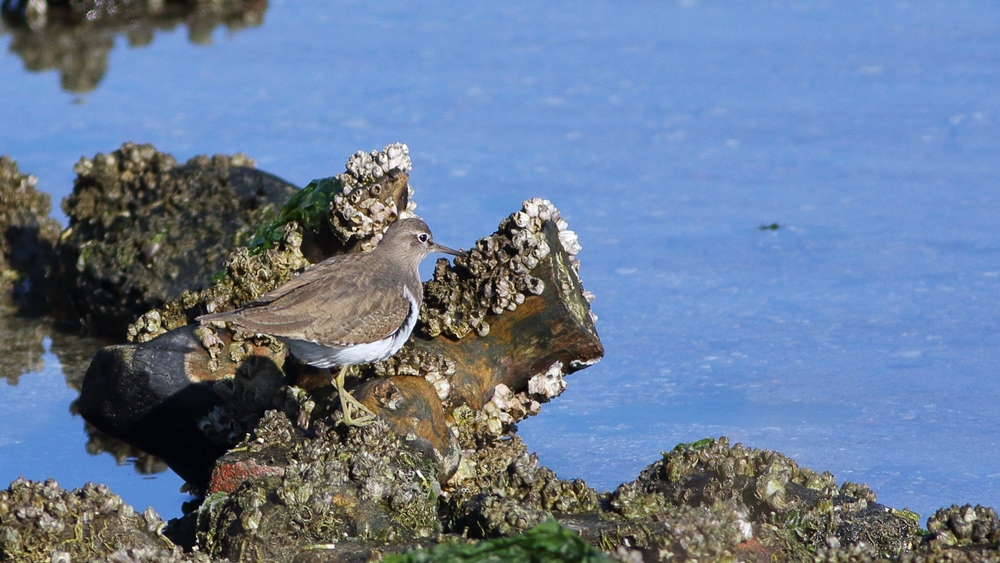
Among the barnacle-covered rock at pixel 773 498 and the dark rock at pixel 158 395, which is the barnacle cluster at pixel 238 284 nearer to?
the dark rock at pixel 158 395

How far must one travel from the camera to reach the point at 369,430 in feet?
17.0

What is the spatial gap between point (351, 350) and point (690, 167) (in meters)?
5.10

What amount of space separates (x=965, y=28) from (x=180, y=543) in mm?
10020

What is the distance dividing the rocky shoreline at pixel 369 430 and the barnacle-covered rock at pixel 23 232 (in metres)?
0.76

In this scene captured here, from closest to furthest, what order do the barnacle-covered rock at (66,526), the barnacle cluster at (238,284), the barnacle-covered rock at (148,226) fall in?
the barnacle-covered rock at (66,526), the barnacle cluster at (238,284), the barnacle-covered rock at (148,226)

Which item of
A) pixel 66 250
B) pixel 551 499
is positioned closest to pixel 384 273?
pixel 551 499

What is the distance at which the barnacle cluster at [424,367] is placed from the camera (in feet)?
19.6

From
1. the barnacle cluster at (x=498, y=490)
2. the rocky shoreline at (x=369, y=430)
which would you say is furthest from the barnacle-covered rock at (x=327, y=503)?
the barnacle cluster at (x=498, y=490)

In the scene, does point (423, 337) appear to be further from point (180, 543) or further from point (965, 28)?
point (965, 28)

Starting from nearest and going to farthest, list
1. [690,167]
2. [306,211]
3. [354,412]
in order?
[354,412] → [306,211] → [690,167]

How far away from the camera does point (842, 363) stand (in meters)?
7.21

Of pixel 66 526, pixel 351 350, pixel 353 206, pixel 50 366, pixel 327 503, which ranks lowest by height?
pixel 66 526

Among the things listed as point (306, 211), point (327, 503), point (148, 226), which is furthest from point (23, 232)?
point (327, 503)

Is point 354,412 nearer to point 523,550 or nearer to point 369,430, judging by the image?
point 369,430
